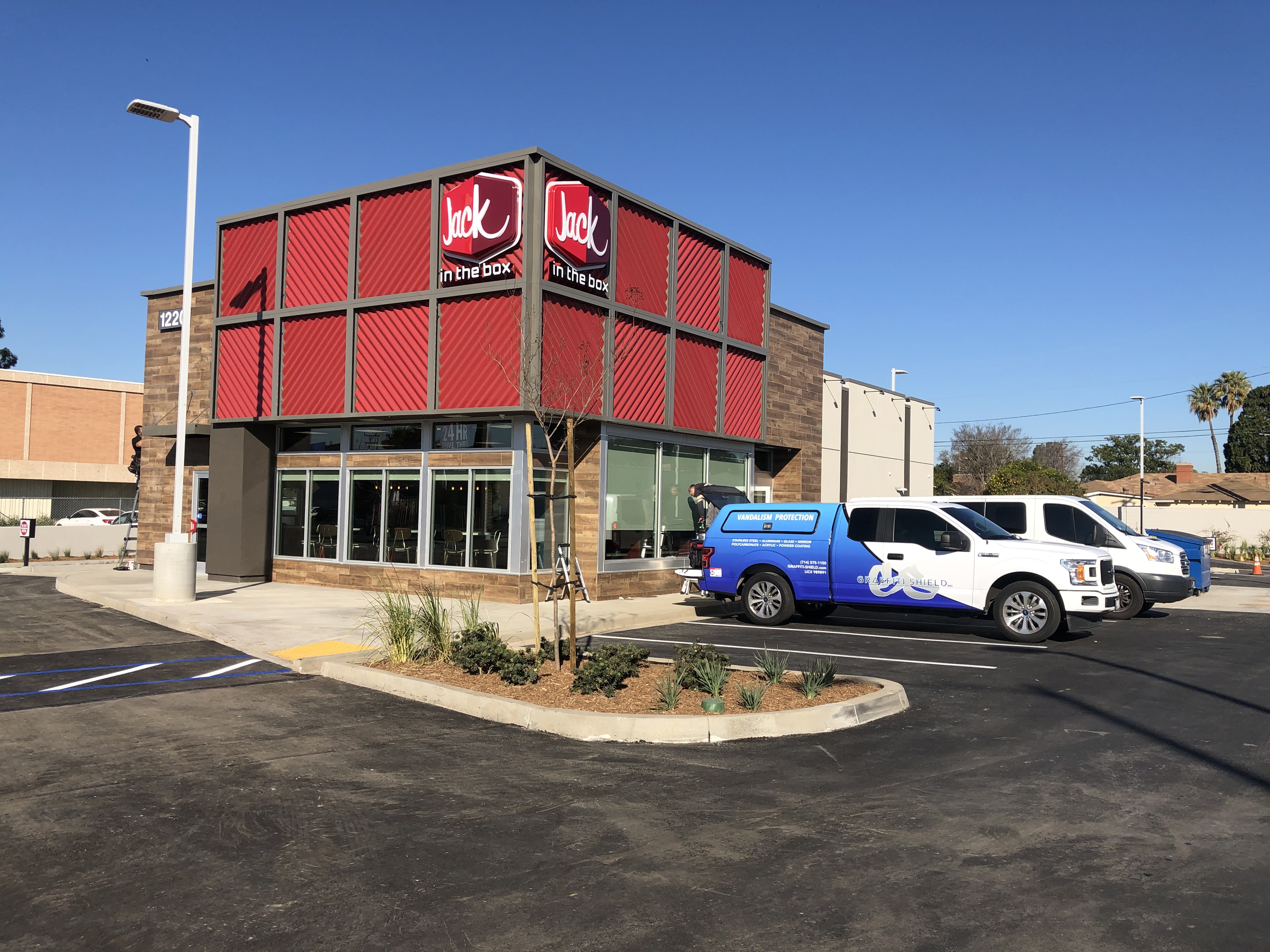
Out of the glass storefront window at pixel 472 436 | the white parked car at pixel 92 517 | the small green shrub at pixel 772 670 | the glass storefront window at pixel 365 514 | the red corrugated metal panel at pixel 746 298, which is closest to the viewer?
the small green shrub at pixel 772 670

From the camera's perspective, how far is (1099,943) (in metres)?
4.34

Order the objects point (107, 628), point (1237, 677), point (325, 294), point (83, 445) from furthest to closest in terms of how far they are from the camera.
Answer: point (83, 445)
point (325, 294)
point (107, 628)
point (1237, 677)

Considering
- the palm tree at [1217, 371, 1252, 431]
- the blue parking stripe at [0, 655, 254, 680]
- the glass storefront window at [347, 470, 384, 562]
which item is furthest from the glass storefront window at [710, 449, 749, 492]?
the palm tree at [1217, 371, 1252, 431]

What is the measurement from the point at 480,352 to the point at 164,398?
10.9 m

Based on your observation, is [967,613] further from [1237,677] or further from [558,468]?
[558,468]

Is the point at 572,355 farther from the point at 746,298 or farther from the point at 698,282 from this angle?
the point at 746,298

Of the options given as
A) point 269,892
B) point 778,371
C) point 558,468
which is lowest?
point 269,892

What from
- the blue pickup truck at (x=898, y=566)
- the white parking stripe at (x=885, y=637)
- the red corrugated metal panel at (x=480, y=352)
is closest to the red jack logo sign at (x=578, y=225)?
the red corrugated metal panel at (x=480, y=352)

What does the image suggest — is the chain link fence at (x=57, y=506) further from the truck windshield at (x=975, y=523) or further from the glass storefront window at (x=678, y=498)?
the truck windshield at (x=975, y=523)

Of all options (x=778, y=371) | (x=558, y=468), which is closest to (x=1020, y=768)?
(x=558, y=468)

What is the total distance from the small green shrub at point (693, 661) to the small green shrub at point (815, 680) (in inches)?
29.4

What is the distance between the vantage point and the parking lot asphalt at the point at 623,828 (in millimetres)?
4516

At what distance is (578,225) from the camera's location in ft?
59.3

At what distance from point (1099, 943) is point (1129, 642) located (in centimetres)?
1128
